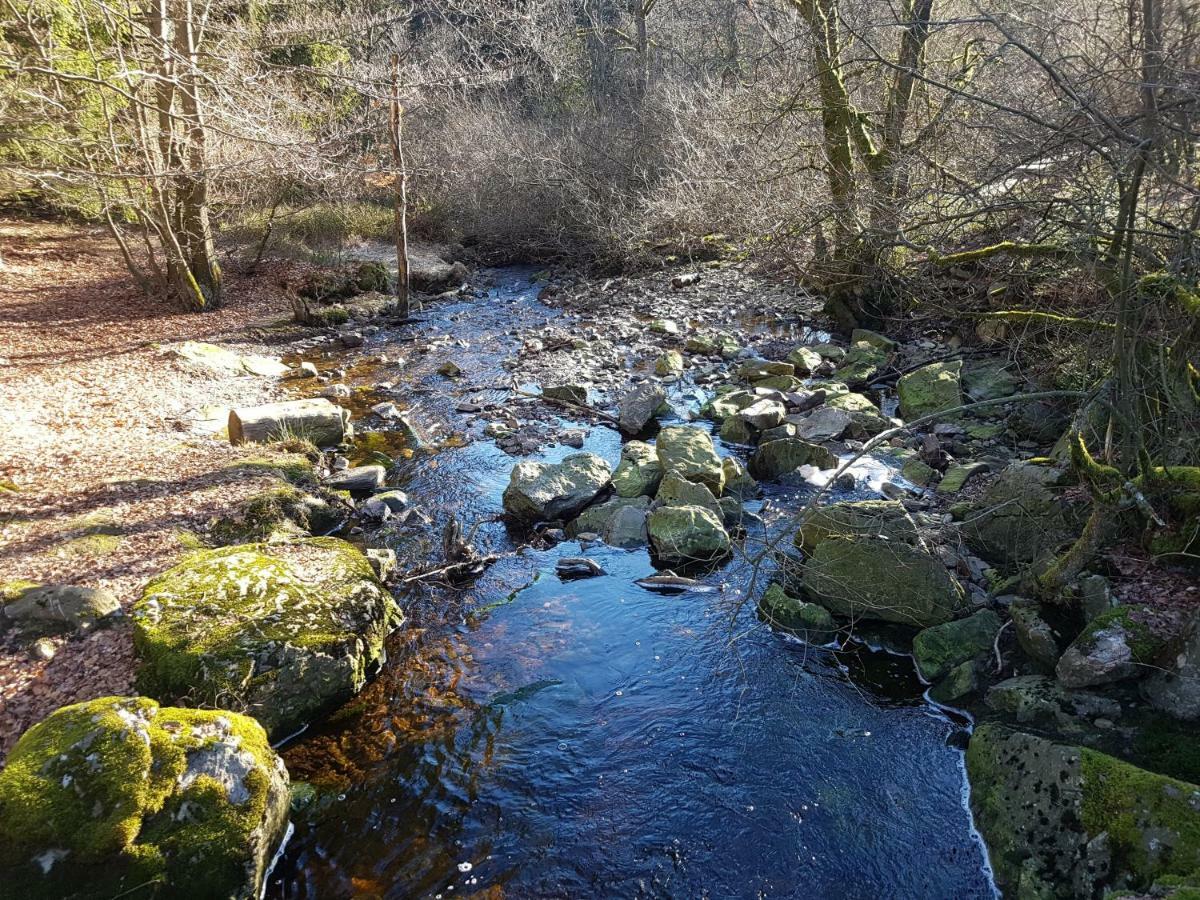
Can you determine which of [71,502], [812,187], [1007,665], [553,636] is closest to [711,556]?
[553,636]

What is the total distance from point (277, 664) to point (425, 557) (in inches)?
86.9

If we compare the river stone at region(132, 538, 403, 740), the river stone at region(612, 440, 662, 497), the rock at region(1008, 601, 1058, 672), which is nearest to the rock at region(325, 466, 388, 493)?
the river stone at region(132, 538, 403, 740)

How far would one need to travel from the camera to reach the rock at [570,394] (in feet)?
35.4

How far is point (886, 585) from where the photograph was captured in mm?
5676

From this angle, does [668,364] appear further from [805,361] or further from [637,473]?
[637,473]

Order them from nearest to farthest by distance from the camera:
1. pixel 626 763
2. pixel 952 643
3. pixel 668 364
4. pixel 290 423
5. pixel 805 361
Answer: pixel 626 763
pixel 952 643
pixel 290 423
pixel 805 361
pixel 668 364

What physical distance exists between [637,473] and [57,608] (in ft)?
16.9

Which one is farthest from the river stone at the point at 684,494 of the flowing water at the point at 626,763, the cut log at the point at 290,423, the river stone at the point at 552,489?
the cut log at the point at 290,423

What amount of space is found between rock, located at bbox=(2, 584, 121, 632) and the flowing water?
170 centimetres

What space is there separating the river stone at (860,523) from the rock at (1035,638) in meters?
0.90

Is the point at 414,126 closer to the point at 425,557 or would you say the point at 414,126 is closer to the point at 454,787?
the point at 425,557

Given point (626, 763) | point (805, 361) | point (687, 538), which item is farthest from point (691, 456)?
point (805, 361)

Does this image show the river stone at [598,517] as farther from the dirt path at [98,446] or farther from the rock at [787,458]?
the dirt path at [98,446]

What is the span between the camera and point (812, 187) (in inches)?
465
